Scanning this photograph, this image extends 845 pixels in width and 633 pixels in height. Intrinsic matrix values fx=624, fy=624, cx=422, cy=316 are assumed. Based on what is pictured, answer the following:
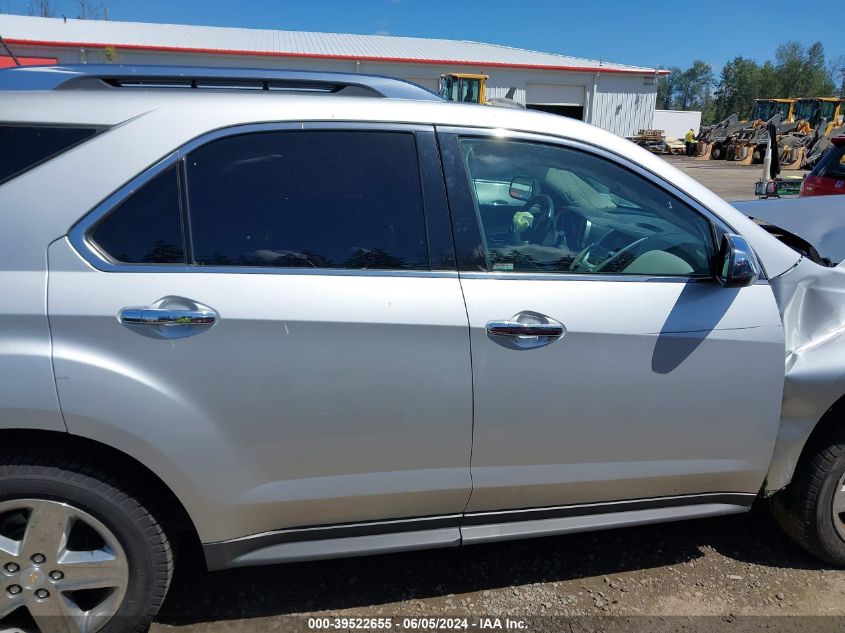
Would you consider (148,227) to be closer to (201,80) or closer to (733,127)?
(201,80)

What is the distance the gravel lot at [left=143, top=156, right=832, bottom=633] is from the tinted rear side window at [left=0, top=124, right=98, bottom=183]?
1680 millimetres

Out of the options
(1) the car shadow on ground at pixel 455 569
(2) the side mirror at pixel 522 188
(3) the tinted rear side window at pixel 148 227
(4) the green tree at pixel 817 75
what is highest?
(4) the green tree at pixel 817 75

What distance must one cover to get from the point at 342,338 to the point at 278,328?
7.8 inches

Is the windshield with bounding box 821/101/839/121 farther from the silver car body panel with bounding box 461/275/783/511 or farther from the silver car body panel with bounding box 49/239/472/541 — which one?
the silver car body panel with bounding box 49/239/472/541

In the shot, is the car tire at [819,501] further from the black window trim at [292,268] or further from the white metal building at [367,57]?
the white metal building at [367,57]

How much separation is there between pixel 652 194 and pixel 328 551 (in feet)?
5.63

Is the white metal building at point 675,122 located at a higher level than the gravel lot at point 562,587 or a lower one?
higher

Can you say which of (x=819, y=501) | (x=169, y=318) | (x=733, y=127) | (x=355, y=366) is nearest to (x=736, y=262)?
(x=819, y=501)

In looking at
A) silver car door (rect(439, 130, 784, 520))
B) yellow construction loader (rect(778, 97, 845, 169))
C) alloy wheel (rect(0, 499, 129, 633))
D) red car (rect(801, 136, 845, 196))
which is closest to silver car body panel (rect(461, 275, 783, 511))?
silver car door (rect(439, 130, 784, 520))

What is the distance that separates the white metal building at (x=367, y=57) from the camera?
26328 mm

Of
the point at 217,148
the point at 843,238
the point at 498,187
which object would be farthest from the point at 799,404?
the point at 217,148

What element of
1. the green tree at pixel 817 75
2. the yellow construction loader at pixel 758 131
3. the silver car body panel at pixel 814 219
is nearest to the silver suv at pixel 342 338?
the silver car body panel at pixel 814 219

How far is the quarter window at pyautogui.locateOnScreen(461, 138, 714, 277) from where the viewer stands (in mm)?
2223

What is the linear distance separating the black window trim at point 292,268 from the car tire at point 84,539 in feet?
2.13
